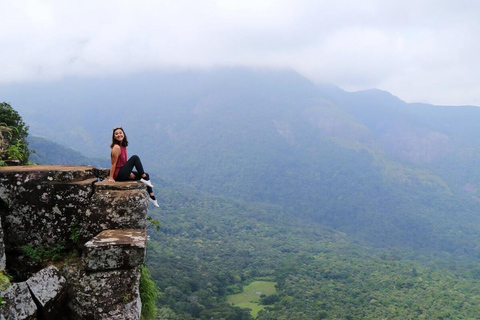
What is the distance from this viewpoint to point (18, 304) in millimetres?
4496

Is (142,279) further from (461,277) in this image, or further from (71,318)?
(461,277)

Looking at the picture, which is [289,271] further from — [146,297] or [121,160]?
[121,160]

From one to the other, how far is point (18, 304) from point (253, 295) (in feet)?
286

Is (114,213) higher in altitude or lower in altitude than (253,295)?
higher

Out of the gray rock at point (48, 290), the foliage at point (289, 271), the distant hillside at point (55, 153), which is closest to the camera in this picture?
the gray rock at point (48, 290)

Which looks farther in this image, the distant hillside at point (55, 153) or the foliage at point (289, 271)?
the distant hillside at point (55, 153)

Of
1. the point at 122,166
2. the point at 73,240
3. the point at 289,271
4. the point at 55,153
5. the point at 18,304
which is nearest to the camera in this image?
the point at 18,304

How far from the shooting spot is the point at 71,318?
500 cm

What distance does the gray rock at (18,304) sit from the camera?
14.3 feet

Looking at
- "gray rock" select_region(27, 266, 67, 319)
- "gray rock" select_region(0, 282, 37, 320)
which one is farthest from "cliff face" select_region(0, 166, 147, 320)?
"gray rock" select_region(0, 282, 37, 320)

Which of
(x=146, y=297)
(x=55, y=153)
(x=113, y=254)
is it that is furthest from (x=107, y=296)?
(x=55, y=153)

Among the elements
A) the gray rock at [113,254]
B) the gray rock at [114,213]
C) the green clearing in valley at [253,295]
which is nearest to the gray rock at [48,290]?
the gray rock at [113,254]

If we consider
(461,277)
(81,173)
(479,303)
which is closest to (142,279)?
(81,173)

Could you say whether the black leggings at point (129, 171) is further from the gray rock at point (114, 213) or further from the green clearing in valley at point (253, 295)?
the green clearing in valley at point (253, 295)
